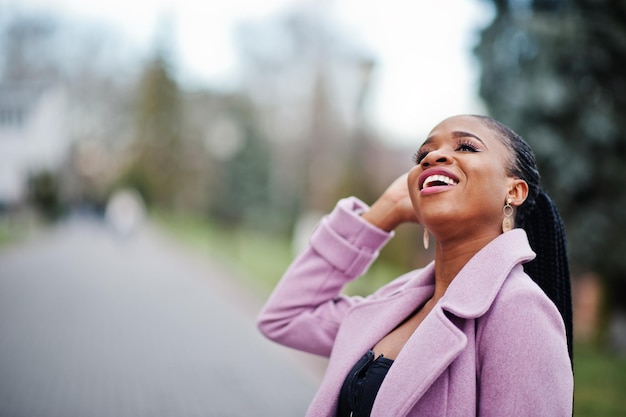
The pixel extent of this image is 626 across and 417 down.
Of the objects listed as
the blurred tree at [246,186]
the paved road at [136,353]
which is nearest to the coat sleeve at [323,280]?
the paved road at [136,353]

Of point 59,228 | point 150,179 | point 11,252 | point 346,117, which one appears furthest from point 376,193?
point 150,179

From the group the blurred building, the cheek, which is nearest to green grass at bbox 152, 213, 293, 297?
the blurred building

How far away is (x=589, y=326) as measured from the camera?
10.3 m

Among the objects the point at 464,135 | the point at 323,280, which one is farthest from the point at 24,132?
the point at 464,135

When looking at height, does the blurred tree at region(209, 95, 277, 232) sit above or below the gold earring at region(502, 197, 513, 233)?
below

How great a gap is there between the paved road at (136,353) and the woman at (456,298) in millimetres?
3922

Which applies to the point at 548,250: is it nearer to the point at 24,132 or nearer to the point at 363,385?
the point at 363,385

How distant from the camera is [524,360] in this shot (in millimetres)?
1397

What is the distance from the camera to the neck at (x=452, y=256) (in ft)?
5.53

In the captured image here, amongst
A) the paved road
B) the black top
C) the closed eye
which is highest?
the closed eye

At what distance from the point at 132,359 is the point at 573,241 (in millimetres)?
6071

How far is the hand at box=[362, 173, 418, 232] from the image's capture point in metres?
2.11

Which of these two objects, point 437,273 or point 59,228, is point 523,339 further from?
point 59,228

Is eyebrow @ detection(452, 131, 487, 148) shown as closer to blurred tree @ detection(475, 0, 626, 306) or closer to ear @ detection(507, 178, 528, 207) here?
ear @ detection(507, 178, 528, 207)
